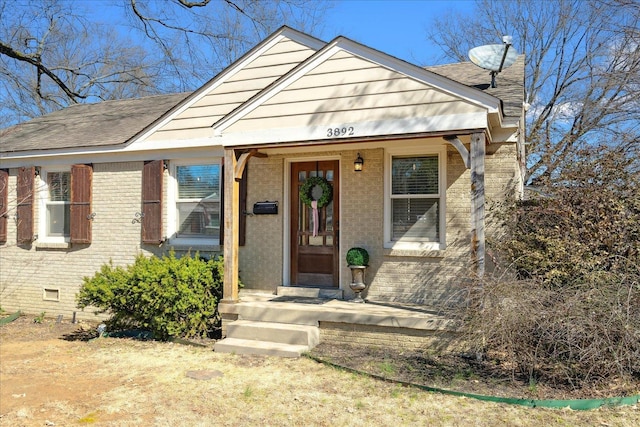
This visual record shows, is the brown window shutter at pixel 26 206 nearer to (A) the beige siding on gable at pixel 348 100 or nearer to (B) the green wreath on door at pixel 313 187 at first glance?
(A) the beige siding on gable at pixel 348 100

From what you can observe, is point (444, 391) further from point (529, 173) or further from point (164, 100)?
point (529, 173)

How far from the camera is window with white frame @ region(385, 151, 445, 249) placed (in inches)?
315

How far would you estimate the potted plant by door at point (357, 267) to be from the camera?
790 cm

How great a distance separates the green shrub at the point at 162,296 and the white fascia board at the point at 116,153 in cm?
221

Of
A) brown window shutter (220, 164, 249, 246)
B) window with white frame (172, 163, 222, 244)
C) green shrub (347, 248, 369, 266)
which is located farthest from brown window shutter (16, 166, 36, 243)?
green shrub (347, 248, 369, 266)

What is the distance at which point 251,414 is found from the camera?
4734mm

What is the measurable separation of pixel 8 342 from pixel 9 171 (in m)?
4.23

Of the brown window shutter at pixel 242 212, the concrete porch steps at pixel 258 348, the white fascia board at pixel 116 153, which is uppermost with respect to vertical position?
the white fascia board at pixel 116 153

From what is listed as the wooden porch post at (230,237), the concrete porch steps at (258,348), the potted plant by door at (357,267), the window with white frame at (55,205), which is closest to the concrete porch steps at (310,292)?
the potted plant by door at (357,267)

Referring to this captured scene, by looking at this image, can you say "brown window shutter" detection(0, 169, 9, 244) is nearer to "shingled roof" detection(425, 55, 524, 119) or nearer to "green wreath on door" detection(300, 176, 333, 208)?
"green wreath on door" detection(300, 176, 333, 208)

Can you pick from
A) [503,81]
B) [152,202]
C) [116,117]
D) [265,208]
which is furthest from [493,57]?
[116,117]

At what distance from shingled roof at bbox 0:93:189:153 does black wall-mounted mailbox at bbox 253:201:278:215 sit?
2522 mm

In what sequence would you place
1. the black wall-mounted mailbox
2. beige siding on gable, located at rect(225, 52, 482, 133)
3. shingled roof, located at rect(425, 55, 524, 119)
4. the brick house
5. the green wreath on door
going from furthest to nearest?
the black wall-mounted mailbox → the green wreath on door → shingled roof, located at rect(425, 55, 524, 119) → the brick house → beige siding on gable, located at rect(225, 52, 482, 133)

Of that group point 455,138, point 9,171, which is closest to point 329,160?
point 455,138
